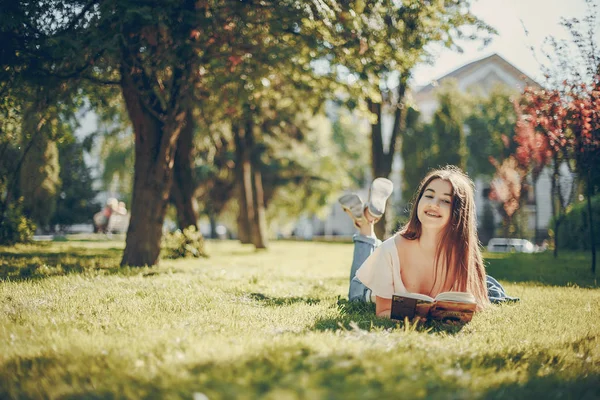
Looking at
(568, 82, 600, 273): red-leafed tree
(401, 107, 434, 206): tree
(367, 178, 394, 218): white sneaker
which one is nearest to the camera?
(367, 178, 394, 218): white sneaker

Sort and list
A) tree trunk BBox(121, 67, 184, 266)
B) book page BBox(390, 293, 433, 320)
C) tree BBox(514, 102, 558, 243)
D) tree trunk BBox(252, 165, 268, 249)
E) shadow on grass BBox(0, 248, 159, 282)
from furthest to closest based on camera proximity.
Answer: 1. tree trunk BBox(252, 165, 268, 249)
2. tree BBox(514, 102, 558, 243)
3. tree trunk BBox(121, 67, 184, 266)
4. shadow on grass BBox(0, 248, 159, 282)
5. book page BBox(390, 293, 433, 320)

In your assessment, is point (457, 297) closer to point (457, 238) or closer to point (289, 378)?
point (457, 238)

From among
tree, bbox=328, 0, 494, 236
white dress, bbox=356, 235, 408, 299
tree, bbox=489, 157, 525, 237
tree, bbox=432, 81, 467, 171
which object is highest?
tree, bbox=432, 81, 467, 171

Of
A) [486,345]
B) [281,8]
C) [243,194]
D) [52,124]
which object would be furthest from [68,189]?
[486,345]

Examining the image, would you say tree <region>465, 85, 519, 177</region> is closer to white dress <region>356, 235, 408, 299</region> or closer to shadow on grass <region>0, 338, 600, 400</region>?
white dress <region>356, 235, 408, 299</region>

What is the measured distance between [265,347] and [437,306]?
1659mm

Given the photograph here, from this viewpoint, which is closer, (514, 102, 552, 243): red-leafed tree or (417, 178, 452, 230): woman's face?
(417, 178, 452, 230): woman's face

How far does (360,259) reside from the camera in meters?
5.78

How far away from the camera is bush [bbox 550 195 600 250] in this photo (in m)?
12.8

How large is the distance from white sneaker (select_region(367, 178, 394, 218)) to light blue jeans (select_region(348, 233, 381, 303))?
1.04 feet

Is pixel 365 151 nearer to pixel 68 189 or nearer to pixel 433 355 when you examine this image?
pixel 68 189

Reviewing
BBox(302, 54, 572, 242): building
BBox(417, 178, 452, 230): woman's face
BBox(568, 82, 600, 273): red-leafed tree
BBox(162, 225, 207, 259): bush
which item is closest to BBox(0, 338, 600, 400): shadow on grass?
BBox(417, 178, 452, 230): woman's face

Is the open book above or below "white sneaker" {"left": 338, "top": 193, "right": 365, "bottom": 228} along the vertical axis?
below

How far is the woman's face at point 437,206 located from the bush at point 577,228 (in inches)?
371
